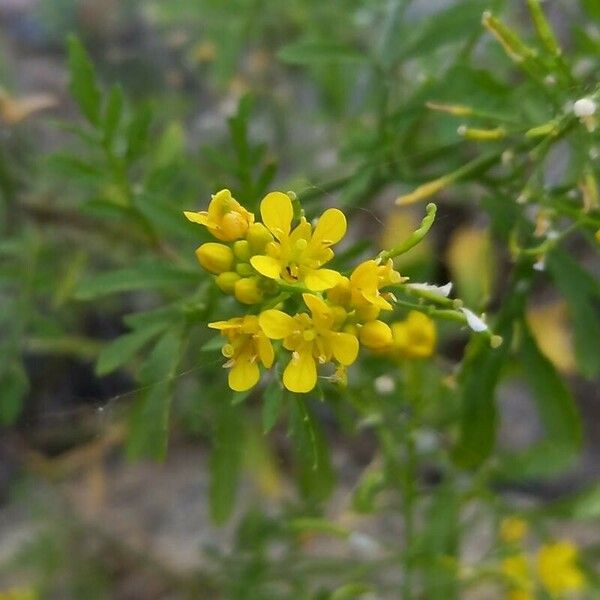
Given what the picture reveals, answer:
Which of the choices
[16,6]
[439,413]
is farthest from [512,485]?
[16,6]

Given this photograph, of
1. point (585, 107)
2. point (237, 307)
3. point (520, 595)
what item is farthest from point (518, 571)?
point (585, 107)

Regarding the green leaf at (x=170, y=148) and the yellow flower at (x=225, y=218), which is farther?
the green leaf at (x=170, y=148)

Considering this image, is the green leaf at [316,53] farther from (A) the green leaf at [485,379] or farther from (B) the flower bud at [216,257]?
(B) the flower bud at [216,257]

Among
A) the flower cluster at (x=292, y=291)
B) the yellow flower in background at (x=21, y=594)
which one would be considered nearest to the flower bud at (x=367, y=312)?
the flower cluster at (x=292, y=291)

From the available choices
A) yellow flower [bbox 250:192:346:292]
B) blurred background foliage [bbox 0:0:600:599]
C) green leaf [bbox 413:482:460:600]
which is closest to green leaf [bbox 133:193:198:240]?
blurred background foliage [bbox 0:0:600:599]

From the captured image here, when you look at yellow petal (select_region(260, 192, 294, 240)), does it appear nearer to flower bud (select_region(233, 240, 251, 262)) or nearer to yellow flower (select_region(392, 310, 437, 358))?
flower bud (select_region(233, 240, 251, 262))
